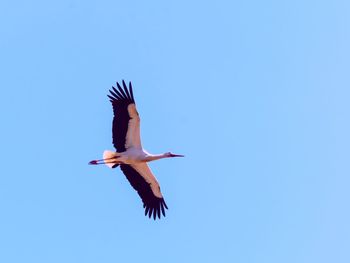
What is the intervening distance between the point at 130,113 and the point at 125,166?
6.08 feet

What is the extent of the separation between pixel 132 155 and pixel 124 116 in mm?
1115

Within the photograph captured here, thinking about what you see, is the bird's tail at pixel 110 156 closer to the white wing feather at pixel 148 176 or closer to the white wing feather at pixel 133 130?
the white wing feather at pixel 133 130

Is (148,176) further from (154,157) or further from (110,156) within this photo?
(110,156)

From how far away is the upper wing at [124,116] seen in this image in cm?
2630

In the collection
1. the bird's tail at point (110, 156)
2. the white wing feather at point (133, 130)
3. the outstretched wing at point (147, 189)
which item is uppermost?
the white wing feather at point (133, 130)

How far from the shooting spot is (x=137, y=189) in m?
27.6

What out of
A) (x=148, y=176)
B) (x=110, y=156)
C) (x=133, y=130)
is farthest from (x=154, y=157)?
(x=110, y=156)

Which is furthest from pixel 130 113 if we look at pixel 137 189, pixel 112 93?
pixel 137 189

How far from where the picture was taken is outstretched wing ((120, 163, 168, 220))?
90.2 ft

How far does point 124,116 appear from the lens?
2633 cm

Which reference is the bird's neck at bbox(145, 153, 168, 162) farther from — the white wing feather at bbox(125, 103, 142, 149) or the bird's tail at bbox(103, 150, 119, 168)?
the bird's tail at bbox(103, 150, 119, 168)

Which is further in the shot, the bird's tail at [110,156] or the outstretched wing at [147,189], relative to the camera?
the outstretched wing at [147,189]

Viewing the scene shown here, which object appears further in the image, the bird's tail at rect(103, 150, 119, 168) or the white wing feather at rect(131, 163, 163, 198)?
the white wing feather at rect(131, 163, 163, 198)

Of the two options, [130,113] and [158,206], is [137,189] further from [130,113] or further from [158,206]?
[130,113]
